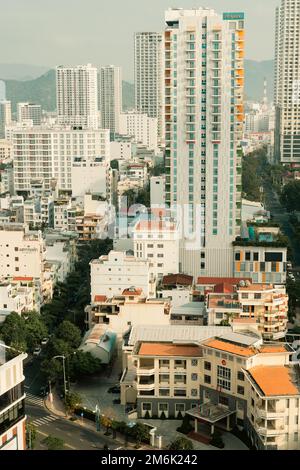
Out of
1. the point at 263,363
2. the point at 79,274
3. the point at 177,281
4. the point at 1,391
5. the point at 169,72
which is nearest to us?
the point at 1,391

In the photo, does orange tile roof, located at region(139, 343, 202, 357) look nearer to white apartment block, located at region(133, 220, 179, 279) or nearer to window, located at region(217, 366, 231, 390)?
window, located at region(217, 366, 231, 390)

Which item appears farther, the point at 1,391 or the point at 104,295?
the point at 104,295

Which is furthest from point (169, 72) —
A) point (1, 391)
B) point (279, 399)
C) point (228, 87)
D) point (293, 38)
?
point (293, 38)

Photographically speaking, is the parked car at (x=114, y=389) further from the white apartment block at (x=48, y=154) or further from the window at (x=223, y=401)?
the white apartment block at (x=48, y=154)

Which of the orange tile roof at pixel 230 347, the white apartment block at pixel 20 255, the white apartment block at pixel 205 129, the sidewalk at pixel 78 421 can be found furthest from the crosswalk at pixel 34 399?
the white apartment block at pixel 205 129

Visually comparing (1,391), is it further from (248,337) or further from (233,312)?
(233,312)

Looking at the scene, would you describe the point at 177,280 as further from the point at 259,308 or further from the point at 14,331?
the point at 14,331

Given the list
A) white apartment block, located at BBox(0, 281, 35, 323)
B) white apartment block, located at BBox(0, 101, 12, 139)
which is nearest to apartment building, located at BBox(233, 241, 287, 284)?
white apartment block, located at BBox(0, 281, 35, 323)

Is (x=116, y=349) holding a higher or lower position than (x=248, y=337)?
lower
